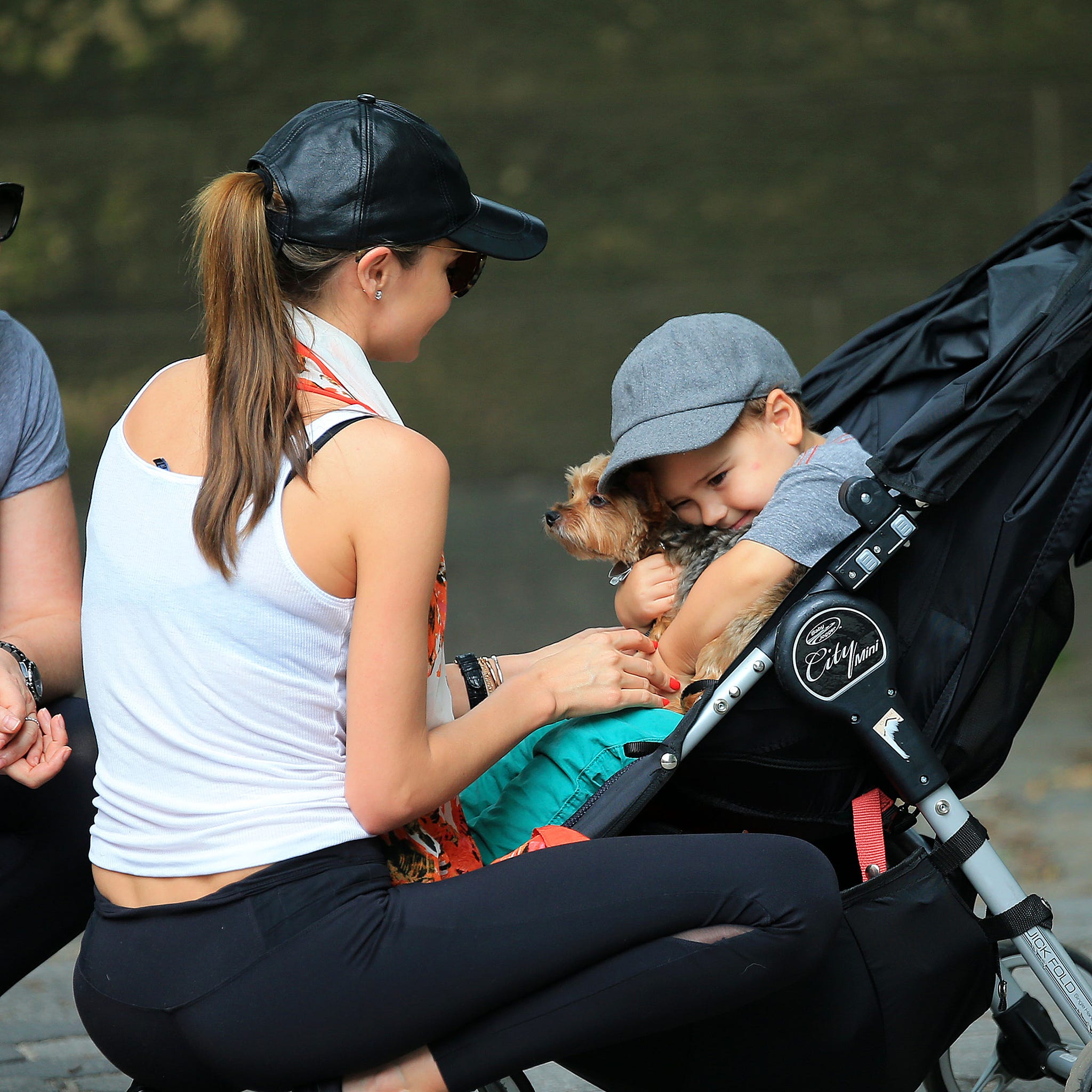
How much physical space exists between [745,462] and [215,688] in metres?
Answer: 1.05

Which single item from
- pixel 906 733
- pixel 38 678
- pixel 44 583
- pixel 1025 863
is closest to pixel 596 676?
pixel 906 733

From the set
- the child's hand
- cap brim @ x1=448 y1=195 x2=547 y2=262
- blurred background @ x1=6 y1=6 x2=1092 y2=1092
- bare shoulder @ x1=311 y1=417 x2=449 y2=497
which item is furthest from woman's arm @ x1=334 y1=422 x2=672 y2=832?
blurred background @ x1=6 y1=6 x2=1092 y2=1092

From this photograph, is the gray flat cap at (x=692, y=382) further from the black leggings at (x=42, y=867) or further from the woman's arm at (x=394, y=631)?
the black leggings at (x=42, y=867)

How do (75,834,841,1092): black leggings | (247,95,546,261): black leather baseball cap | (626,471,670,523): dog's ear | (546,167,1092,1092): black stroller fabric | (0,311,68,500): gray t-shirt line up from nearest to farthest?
(75,834,841,1092): black leggings → (247,95,546,261): black leather baseball cap → (546,167,1092,1092): black stroller fabric → (0,311,68,500): gray t-shirt → (626,471,670,523): dog's ear

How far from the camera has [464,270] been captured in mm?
1844

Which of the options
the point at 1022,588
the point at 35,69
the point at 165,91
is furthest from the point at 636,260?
the point at 1022,588

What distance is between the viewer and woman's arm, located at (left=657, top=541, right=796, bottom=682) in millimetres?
1999

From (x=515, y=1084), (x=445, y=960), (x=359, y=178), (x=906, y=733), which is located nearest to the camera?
(x=445, y=960)

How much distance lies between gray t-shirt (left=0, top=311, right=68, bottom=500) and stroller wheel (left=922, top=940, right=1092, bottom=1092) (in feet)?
6.01

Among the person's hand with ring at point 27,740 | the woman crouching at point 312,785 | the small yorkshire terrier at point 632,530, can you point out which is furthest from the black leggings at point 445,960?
the small yorkshire terrier at point 632,530

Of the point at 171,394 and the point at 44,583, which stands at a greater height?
the point at 171,394

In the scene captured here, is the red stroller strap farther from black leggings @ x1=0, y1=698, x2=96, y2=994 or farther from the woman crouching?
black leggings @ x1=0, y1=698, x2=96, y2=994

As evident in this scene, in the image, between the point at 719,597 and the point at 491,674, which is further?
the point at 491,674

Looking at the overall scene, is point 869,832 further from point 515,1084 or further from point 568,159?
point 568,159
